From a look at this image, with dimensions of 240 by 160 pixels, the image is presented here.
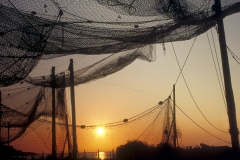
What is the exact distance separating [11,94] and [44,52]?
16.4ft

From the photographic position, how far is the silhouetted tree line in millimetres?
7531

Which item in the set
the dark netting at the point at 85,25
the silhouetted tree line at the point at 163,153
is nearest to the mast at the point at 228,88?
the dark netting at the point at 85,25

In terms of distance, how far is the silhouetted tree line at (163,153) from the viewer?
7.53 meters

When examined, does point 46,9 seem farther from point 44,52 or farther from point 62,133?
point 62,133

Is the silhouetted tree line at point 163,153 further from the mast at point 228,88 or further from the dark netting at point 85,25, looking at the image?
the dark netting at point 85,25

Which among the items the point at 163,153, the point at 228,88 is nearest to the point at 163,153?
A: the point at 163,153

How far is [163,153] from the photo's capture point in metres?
7.49

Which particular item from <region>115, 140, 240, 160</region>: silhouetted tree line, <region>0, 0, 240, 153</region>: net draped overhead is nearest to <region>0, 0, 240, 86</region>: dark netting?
<region>0, 0, 240, 153</region>: net draped overhead

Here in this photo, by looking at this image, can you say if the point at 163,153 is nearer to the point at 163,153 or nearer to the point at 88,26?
the point at 163,153

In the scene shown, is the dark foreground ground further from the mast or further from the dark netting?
the dark netting

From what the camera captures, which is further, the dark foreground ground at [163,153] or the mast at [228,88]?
the dark foreground ground at [163,153]

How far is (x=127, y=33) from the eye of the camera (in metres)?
5.86

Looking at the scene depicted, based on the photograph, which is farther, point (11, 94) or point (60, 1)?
point (11, 94)

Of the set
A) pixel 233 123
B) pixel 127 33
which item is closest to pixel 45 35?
pixel 127 33
